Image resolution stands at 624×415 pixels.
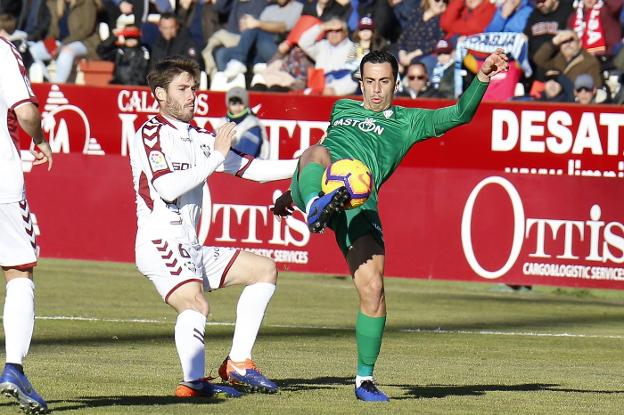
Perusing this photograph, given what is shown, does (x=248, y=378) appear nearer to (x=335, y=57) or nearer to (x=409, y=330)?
(x=409, y=330)

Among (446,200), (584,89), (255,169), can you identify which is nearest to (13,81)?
(255,169)

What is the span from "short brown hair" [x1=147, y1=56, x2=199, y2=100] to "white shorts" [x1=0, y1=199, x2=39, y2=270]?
1.23 metres

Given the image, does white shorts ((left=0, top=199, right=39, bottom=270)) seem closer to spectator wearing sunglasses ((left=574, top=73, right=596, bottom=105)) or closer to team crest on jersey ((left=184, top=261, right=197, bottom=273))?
team crest on jersey ((left=184, top=261, right=197, bottom=273))

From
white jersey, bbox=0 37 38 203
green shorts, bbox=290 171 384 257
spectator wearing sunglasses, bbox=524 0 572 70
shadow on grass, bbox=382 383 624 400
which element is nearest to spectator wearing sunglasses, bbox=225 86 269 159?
spectator wearing sunglasses, bbox=524 0 572 70

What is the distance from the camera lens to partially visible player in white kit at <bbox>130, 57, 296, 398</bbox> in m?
8.61

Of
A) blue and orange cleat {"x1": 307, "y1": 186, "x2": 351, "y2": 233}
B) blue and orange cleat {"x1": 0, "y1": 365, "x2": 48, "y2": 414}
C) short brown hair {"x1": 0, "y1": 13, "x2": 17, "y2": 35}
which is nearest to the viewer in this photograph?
blue and orange cleat {"x1": 0, "y1": 365, "x2": 48, "y2": 414}

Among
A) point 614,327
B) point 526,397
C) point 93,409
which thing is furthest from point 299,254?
point 93,409

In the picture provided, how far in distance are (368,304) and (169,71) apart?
1.82 metres

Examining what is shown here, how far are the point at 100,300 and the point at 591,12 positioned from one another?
8.64 meters

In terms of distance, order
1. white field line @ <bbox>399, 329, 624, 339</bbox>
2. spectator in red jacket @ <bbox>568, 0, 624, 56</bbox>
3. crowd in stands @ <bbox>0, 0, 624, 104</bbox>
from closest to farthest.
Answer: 1. white field line @ <bbox>399, 329, 624, 339</bbox>
2. crowd in stands @ <bbox>0, 0, 624, 104</bbox>
3. spectator in red jacket @ <bbox>568, 0, 624, 56</bbox>

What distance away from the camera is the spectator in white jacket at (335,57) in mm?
21891

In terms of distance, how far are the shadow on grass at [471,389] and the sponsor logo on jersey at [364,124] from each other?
5.47ft

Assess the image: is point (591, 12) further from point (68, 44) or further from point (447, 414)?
point (447, 414)

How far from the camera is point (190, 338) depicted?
8.60 meters
